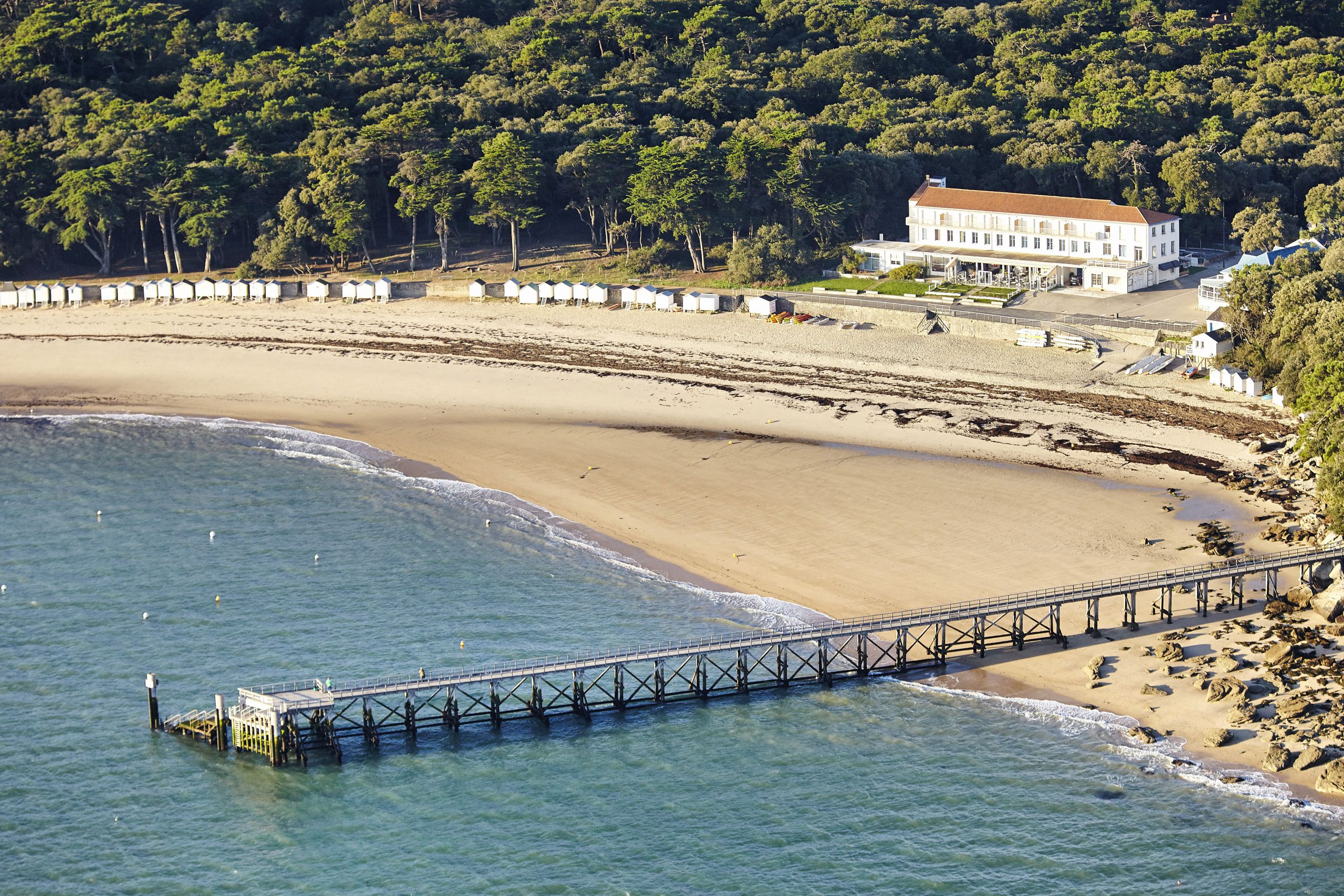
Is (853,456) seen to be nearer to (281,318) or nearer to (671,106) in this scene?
(281,318)

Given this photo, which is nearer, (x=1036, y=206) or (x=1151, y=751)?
(x=1151, y=751)

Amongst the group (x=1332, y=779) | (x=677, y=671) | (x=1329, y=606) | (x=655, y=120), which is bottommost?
(x=1332, y=779)

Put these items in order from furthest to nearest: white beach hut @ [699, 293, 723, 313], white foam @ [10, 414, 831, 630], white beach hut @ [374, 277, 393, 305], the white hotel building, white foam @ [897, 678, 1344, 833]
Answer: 1. white beach hut @ [374, 277, 393, 305]
2. white beach hut @ [699, 293, 723, 313]
3. the white hotel building
4. white foam @ [10, 414, 831, 630]
5. white foam @ [897, 678, 1344, 833]

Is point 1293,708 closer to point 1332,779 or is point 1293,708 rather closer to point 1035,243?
point 1332,779

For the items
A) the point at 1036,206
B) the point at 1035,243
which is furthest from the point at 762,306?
the point at 1036,206

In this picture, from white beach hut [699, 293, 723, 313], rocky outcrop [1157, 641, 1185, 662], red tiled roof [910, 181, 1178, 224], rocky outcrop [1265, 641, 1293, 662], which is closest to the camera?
rocky outcrop [1265, 641, 1293, 662]

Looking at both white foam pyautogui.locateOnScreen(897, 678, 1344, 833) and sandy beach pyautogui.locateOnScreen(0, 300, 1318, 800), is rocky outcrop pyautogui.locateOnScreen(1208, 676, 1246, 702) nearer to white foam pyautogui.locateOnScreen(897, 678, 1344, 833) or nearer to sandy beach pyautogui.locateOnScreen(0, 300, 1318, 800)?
sandy beach pyautogui.locateOnScreen(0, 300, 1318, 800)

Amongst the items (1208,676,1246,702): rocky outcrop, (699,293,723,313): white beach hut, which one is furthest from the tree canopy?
(1208,676,1246,702): rocky outcrop
